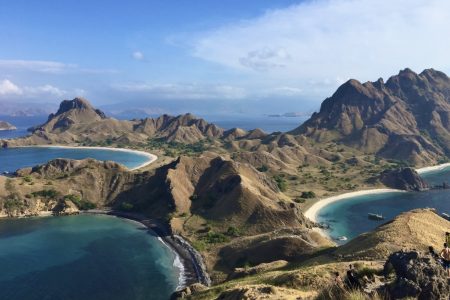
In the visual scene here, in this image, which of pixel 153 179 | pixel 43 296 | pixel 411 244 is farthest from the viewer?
pixel 153 179

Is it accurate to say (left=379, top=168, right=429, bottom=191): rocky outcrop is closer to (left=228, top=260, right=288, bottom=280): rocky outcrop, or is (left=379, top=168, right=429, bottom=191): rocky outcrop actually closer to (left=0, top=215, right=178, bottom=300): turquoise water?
(left=0, top=215, right=178, bottom=300): turquoise water

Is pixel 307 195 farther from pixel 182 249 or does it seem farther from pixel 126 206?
pixel 182 249

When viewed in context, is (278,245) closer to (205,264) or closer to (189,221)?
(205,264)

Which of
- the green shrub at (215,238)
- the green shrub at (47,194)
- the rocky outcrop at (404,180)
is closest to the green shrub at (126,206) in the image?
the green shrub at (47,194)

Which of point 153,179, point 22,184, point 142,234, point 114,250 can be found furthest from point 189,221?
point 22,184

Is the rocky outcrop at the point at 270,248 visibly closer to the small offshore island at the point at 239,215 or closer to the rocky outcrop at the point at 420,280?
the small offshore island at the point at 239,215
